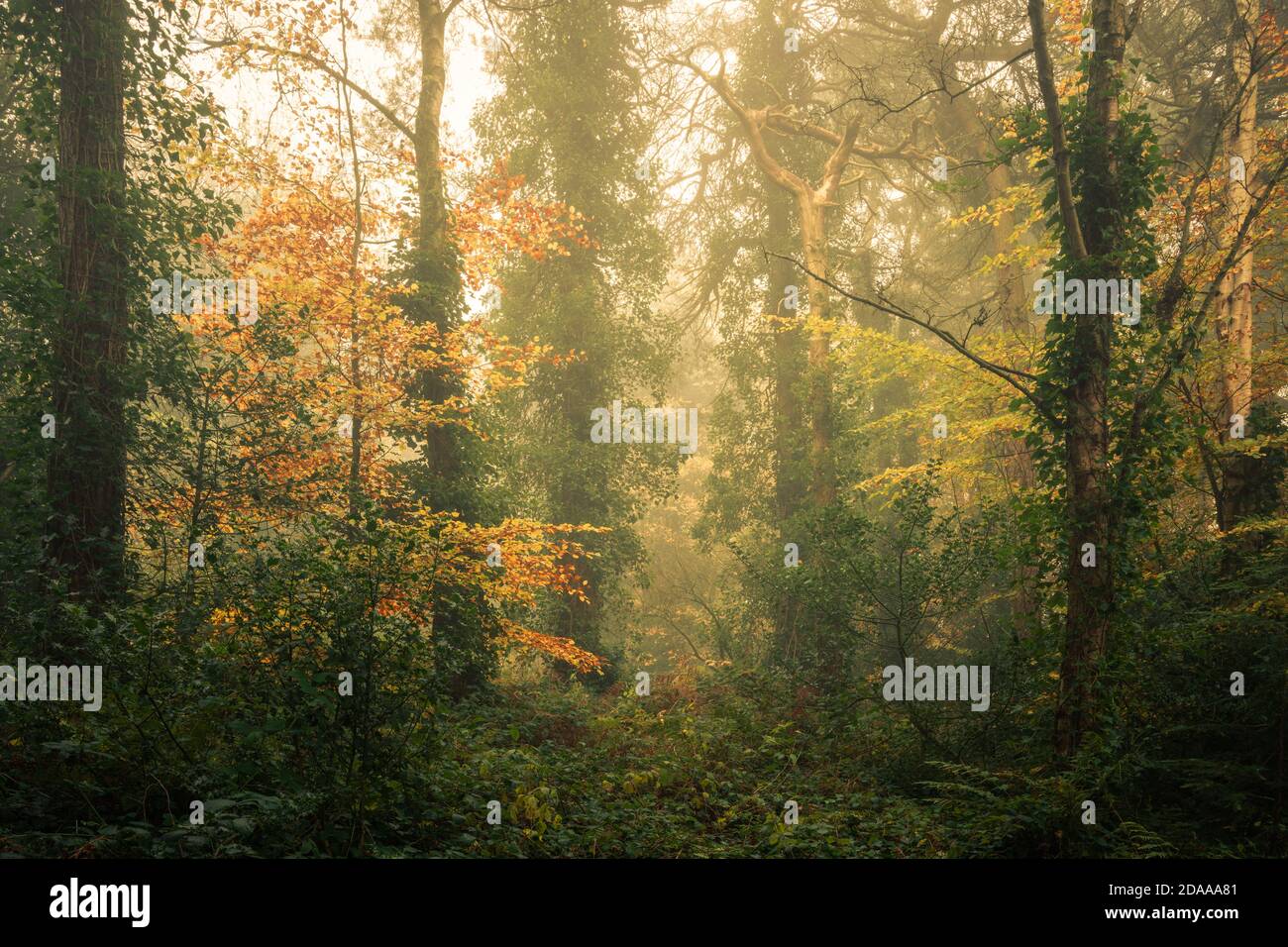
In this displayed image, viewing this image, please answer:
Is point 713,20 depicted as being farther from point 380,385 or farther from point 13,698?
point 13,698

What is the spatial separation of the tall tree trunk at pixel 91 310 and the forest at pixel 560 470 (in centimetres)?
4

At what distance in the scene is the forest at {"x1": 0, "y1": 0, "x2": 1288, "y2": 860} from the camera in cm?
538

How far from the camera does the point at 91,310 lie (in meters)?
7.68

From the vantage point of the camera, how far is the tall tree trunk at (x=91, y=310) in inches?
289

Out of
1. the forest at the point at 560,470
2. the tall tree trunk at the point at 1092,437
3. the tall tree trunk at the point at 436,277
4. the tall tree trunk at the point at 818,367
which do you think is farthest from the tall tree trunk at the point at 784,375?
the tall tree trunk at the point at 1092,437

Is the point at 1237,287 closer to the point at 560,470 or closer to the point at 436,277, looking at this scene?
the point at 436,277

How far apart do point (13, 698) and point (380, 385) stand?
7526 mm

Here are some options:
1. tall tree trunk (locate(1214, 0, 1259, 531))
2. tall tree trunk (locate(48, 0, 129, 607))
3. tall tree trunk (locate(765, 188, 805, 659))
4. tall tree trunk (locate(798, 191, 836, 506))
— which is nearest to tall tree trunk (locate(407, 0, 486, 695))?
tall tree trunk (locate(48, 0, 129, 607))

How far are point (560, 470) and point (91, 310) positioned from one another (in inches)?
409

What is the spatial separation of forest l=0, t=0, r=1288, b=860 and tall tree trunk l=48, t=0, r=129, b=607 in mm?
42
